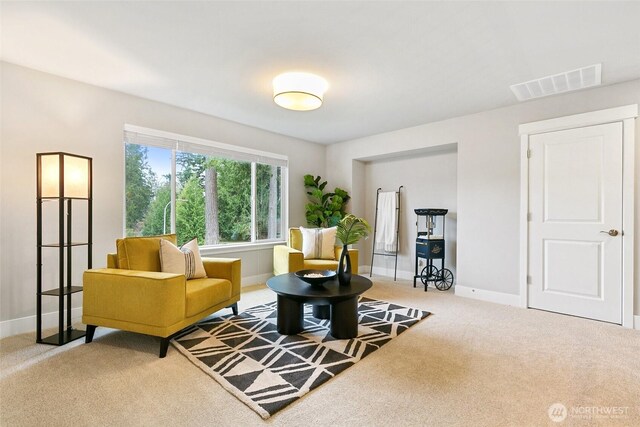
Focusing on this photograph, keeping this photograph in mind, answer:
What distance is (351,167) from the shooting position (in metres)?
5.45

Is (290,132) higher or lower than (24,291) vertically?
higher

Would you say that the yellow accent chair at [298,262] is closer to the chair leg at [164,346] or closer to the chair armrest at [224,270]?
the chair armrest at [224,270]

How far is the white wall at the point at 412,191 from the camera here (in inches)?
185

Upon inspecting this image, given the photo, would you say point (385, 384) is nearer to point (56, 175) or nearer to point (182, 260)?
point (182, 260)

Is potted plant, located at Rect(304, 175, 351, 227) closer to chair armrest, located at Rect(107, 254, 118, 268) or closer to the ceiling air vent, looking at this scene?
the ceiling air vent

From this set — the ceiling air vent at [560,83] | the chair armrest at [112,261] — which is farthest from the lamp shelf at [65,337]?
the ceiling air vent at [560,83]

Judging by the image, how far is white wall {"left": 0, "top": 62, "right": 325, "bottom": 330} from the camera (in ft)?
8.73

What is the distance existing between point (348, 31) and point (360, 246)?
154 inches

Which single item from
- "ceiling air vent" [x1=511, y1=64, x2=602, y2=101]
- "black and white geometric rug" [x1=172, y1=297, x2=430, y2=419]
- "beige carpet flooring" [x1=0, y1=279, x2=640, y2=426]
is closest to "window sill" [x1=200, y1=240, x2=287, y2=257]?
"black and white geometric rug" [x1=172, y1=297, x2=430, y2=419]

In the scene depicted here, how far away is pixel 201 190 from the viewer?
4.14m

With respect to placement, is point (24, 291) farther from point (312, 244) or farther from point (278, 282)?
point (312, 244)

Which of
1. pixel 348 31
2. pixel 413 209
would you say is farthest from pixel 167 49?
pixel 413 209

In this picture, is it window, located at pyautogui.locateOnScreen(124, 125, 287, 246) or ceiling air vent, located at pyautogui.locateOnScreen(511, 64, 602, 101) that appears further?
window, located at pyautogui.locateOnScreen(124, 125, 287, 246)

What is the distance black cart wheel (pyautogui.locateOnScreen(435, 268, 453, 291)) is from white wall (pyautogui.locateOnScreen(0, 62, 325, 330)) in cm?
404
